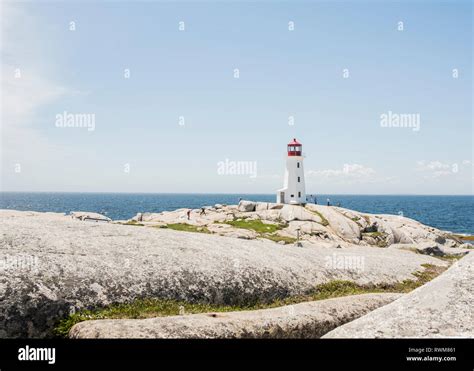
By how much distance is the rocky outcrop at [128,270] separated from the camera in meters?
14.6

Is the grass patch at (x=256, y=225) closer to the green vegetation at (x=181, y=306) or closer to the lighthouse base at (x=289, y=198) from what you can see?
the lighthouse base at (x=289, y=198)

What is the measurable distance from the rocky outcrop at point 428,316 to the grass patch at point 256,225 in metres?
42.5

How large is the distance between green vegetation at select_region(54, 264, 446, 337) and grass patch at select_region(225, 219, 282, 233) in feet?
108

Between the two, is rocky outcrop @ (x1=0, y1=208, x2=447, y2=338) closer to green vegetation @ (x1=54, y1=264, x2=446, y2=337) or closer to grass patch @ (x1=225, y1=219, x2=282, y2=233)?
green vegetation @ (x1=54, y1=264, x2=446, y2=337)

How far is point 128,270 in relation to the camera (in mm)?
17531

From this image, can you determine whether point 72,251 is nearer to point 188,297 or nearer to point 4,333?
point 4,333

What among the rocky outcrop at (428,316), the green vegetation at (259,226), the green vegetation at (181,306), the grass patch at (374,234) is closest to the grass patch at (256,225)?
the green vegetation at (259,226)

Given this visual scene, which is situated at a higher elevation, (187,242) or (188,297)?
(187,242)

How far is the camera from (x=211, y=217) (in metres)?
65.8

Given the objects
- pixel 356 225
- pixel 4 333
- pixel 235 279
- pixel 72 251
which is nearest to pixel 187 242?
pixel 235 279

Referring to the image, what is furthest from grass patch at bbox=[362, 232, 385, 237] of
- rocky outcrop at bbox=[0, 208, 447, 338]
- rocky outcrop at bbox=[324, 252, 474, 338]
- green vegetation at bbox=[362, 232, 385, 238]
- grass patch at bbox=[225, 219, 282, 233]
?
rocky outcrop at bbox=[324, 252, 474, 338]

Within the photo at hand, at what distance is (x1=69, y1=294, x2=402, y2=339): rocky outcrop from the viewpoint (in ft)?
41.8

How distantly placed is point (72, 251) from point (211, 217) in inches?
1905
